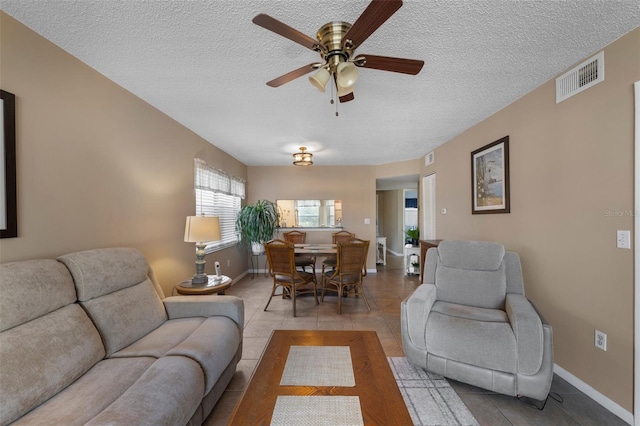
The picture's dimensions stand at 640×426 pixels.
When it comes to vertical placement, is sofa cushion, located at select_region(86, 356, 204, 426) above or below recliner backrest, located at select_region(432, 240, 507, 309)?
below

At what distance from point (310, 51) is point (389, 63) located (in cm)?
63

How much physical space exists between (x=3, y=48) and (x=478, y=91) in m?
3.51

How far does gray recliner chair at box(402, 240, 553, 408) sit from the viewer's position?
1.76m

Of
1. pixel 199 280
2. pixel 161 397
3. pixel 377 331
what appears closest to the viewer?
pixel 161 397

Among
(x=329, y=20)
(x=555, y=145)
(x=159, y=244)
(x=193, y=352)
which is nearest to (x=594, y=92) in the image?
(x=555, y=145)

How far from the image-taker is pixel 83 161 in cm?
200

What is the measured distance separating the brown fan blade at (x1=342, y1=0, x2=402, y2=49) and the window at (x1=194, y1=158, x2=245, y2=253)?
3.01 m

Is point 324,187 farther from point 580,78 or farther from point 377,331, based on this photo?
point 580,78

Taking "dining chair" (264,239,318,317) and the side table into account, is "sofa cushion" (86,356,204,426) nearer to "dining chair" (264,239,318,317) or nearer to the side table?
the side table

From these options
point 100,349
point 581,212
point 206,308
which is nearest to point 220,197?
point 206,308

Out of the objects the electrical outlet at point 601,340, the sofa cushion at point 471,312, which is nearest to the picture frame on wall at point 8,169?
the sofa cushion at point 471,312

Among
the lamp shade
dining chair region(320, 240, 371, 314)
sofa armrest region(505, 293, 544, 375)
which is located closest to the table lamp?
the lamp shade

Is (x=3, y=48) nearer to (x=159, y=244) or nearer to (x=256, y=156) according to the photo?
(x=159, y=244)

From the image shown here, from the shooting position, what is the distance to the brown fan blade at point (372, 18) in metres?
1.14
